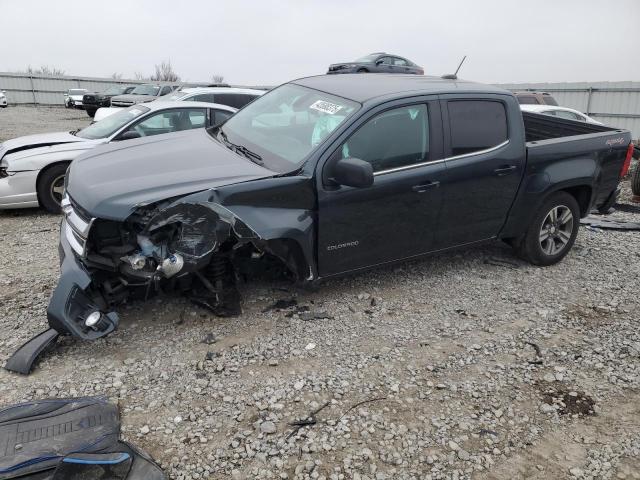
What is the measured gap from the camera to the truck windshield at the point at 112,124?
6867mm

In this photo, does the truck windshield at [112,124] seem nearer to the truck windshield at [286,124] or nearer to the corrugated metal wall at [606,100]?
the truck windshield at [286,124]

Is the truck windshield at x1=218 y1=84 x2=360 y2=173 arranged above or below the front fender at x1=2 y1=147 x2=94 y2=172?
above

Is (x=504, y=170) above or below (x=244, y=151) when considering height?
below

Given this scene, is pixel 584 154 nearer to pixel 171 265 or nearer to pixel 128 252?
pixel 171 265

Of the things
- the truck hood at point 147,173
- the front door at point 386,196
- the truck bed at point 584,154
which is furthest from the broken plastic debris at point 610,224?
the truck hood at point 147,173

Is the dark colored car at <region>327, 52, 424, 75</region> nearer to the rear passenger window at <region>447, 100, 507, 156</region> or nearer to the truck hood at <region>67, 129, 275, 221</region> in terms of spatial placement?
the rear passenger window at <region>447, 100, 507, 156</region>

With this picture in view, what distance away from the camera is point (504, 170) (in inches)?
181

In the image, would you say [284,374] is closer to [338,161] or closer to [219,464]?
[219,464]

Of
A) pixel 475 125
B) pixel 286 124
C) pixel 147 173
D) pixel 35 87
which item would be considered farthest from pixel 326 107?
pixel 35 87

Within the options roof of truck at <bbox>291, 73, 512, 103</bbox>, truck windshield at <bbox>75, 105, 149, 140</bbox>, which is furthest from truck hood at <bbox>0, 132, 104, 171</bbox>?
roof of truck at <bbox>291, 73, 512, 103</bbox>

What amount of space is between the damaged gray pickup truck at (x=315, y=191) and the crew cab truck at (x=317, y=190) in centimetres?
1

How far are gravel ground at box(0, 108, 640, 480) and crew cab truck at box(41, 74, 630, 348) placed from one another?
0.38m

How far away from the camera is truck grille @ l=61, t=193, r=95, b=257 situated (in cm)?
337

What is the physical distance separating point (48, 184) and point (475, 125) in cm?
527
